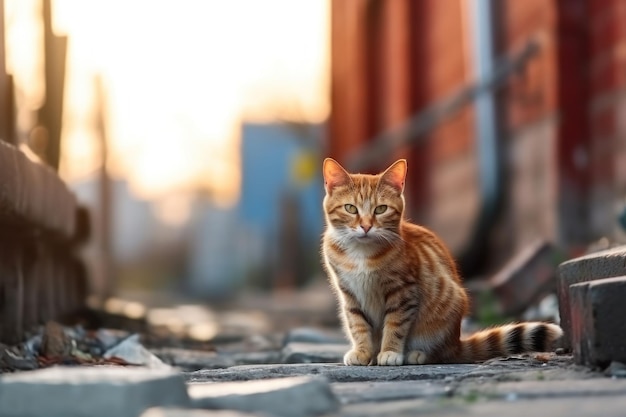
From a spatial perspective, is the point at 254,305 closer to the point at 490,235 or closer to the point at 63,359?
the point at 490,235

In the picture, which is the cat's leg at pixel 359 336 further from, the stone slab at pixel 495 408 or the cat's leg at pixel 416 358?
the stone slab at pixel 495 408

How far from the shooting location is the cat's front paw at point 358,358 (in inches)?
161

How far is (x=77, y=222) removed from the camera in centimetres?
781

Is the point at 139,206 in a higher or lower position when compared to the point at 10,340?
higher

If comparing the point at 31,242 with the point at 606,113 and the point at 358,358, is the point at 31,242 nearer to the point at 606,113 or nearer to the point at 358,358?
the point at 358,358

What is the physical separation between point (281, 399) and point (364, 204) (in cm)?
171

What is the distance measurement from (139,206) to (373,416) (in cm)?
6043

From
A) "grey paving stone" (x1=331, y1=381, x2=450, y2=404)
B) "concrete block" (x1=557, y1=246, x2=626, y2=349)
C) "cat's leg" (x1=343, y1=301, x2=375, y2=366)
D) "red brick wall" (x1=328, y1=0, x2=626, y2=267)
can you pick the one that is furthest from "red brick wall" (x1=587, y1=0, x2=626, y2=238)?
"grey paving stone" (x1=331, y1=381, x2=450, y2=404)

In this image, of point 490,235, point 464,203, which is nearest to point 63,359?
point 490,235

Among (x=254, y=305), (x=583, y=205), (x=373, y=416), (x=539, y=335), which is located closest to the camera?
(x=373, y=416)

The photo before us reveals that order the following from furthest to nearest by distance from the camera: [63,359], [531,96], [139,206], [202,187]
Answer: [139,206], [202,187], [531,96], [63,359]

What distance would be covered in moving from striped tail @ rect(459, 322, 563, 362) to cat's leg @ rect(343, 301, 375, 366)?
14.4 inches

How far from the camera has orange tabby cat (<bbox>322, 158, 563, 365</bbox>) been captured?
4.08 meters

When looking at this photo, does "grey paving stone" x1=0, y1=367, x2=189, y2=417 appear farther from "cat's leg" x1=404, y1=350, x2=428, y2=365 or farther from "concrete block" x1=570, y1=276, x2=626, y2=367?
"cat's leg" x1=404, y1=350, x2=428, y2=365
